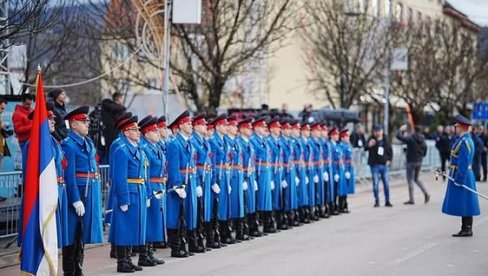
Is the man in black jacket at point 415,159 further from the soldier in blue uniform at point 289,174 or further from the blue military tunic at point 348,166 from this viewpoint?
the soldier in blue uniform at point 289,174

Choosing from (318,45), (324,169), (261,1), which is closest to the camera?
(324,169)

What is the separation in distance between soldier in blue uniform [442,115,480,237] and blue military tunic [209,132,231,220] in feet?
12.6

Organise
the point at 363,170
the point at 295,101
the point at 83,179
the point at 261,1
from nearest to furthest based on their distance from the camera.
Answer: the point at 83,179
the point at 261,1
the point at 363,170
the point at 295,101

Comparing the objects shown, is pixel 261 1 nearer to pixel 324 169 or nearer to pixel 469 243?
pixel 324 169

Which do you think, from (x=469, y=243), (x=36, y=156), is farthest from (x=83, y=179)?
(x=469, y=243)

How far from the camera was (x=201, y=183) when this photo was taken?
14602 mm

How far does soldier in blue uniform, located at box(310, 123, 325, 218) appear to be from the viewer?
19.2 meters

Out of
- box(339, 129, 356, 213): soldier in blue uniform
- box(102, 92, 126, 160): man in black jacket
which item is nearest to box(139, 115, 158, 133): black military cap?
box(102, 92, 126, 160): man in black jacket

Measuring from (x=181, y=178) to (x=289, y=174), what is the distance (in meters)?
4.37

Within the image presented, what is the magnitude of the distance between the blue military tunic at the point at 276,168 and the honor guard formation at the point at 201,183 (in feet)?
0.06

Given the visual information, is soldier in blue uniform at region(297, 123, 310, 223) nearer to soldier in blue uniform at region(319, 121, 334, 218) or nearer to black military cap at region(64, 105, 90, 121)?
soldier in blue uniform at region(319, 121, 334, 218)

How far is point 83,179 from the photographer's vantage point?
1167 cm

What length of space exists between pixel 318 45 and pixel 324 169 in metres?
17.9

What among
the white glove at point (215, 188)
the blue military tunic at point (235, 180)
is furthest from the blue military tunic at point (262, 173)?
the white glove at point (215, 188)
